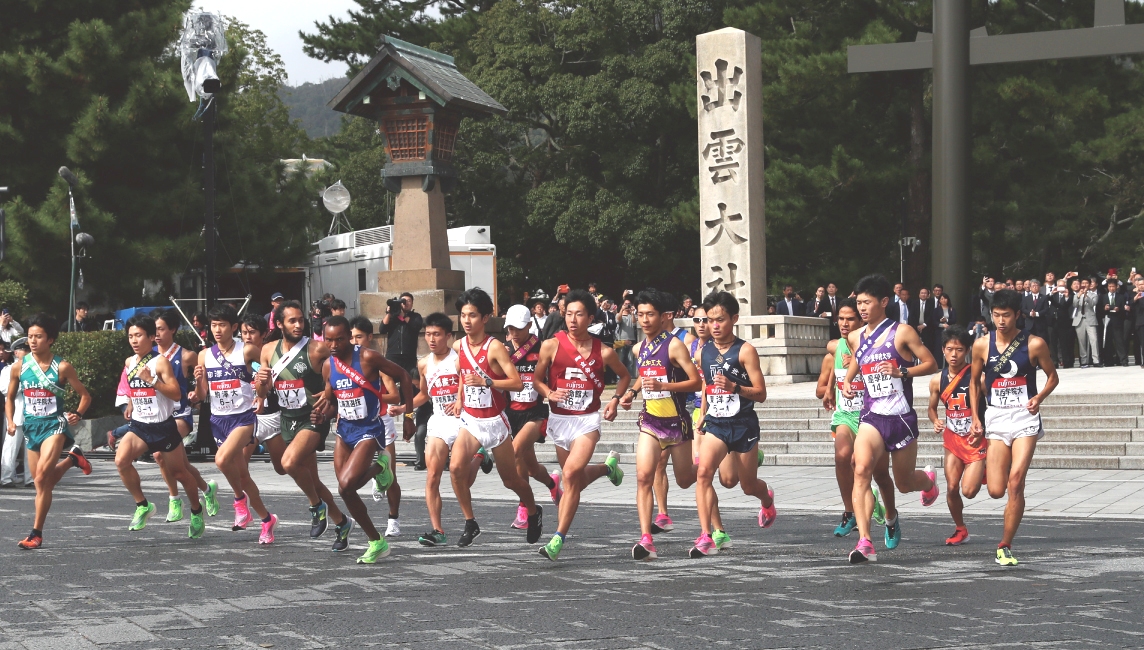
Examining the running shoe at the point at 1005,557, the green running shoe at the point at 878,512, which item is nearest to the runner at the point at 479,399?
the green running shoe at the point at 878,512

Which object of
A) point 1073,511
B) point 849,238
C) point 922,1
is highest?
point 922,1

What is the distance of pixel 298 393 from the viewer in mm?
10414

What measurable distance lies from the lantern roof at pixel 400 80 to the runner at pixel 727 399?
65.1ft

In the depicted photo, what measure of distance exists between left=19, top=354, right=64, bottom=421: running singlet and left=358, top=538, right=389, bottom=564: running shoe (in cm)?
344

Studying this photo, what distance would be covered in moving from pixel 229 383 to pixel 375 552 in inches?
99.4

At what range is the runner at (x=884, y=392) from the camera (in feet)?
30.5

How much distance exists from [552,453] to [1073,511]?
8.37 metres

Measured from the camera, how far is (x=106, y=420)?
22.4 m

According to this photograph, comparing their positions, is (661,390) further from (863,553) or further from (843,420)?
(863,553)

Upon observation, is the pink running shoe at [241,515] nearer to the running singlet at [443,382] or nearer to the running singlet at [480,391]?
the running singlet at [443,382]

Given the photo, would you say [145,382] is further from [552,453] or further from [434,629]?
[552,453]

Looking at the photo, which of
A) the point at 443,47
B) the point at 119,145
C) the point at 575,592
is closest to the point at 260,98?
the point at 443,47

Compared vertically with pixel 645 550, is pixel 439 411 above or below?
above

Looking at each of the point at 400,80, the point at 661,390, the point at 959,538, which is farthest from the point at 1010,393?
the point at 400,80
